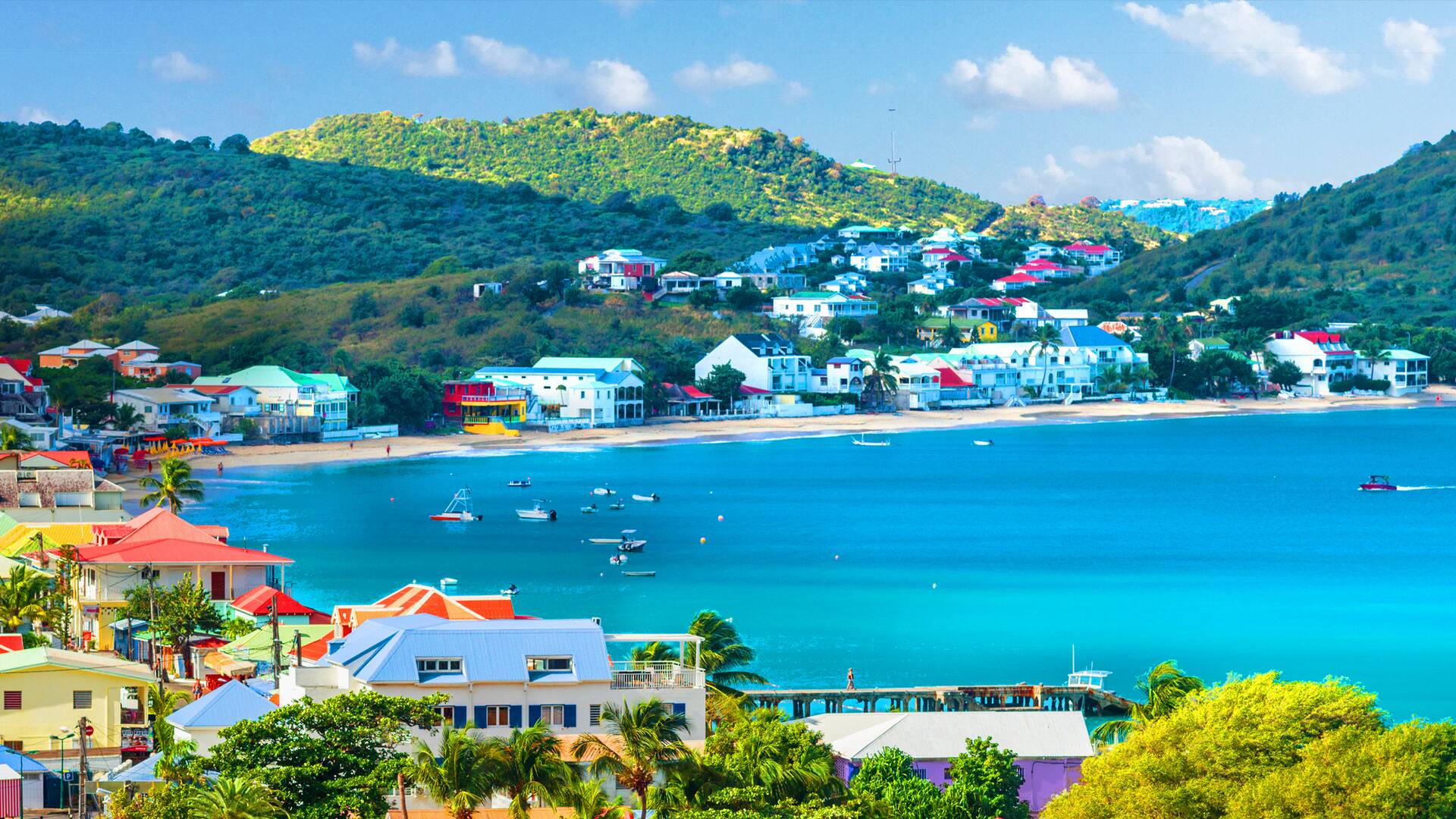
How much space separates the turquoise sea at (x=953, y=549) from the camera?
165 ft

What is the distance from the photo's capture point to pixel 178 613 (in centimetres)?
3709

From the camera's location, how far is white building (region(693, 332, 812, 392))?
126 m

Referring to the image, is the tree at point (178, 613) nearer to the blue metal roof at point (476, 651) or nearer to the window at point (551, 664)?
the blue metal roof at point (476, 651)

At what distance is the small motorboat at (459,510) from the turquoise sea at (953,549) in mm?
858

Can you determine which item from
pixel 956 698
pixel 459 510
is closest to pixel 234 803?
pixel 956 698

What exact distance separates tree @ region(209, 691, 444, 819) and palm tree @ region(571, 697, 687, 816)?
2.58 meters

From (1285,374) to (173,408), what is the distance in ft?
286

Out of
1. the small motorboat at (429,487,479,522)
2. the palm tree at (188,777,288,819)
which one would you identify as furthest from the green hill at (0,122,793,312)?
the palm tree at (188,777,288,819)

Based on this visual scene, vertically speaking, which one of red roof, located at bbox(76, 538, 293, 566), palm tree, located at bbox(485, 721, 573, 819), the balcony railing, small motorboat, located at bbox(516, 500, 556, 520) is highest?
red roof, located at bbox(76, 538, 293, 566)

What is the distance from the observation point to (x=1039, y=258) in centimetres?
19988

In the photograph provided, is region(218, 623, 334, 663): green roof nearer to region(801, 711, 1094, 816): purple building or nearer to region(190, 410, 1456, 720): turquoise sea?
region(801, 711, 1094, 816): purple building

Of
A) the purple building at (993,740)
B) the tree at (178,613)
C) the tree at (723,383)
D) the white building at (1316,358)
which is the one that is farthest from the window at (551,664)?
the white building at (1316,358)

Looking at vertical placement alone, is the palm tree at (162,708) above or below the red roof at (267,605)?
below

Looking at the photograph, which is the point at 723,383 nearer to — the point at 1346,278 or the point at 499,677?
the point at 1346,278
